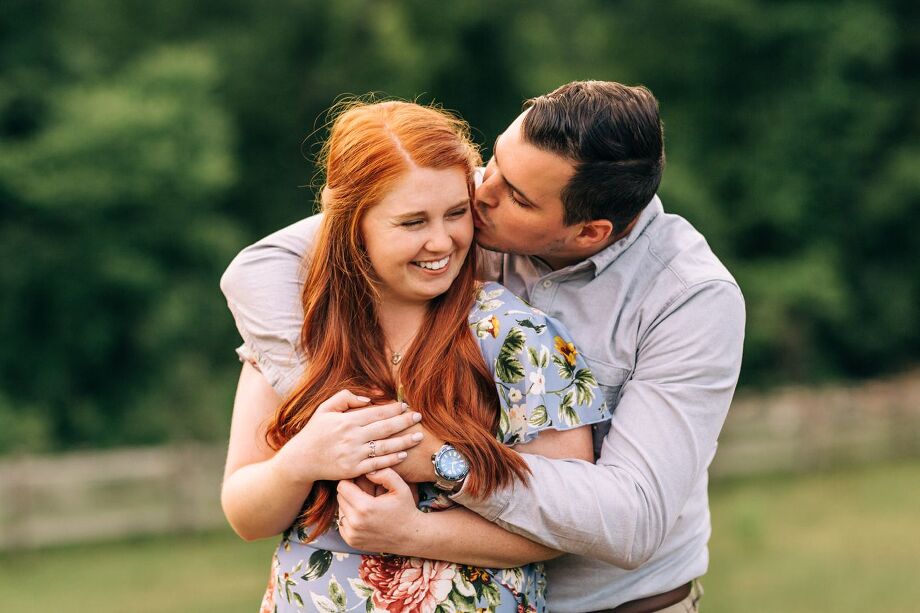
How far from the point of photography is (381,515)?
7.92 feet

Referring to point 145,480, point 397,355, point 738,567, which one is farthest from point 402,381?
point 145,480

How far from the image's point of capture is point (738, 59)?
18.5 metres

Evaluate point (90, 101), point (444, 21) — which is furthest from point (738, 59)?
point (90, 101)

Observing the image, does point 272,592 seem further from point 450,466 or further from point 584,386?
point 584,386

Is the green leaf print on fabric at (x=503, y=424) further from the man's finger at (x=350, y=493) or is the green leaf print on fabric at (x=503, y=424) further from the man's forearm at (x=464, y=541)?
the man's finger at (x=350, y=493)

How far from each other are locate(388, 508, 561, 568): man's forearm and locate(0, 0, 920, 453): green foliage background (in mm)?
12352

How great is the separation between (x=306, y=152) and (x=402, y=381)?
13.9 meters

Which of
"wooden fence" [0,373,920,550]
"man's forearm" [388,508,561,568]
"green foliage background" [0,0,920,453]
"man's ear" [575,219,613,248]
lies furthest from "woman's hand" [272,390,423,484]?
"green foliage background" [0,0,920,453]

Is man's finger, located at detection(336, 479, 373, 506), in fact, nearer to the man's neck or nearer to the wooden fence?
the man's neck

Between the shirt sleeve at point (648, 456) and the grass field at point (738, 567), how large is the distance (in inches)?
279

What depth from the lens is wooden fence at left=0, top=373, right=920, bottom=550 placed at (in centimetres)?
1134

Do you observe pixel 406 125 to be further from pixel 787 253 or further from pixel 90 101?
pixel 787 253

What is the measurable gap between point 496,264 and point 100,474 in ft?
31.4

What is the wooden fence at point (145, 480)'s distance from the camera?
11.3 m
